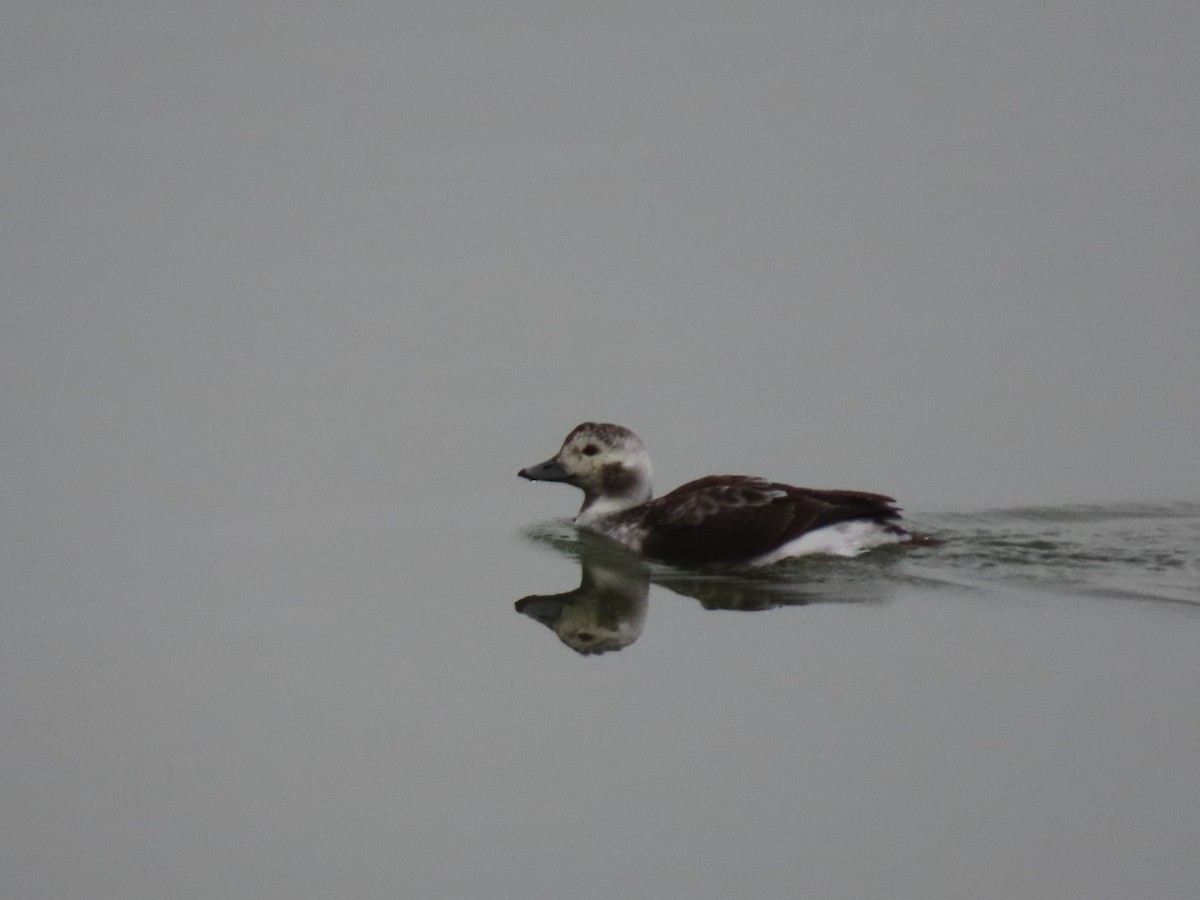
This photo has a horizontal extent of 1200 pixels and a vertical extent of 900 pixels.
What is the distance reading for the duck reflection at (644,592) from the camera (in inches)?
382

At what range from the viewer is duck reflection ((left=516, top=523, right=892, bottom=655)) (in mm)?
9695

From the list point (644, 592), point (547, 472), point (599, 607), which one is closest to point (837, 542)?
point (644, 592)

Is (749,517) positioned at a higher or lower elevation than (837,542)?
higher

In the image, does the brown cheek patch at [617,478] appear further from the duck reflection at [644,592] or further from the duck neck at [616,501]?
the duck reflection at [644,592]

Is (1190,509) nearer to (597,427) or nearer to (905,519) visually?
(905,519)

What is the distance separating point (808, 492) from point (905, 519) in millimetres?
934

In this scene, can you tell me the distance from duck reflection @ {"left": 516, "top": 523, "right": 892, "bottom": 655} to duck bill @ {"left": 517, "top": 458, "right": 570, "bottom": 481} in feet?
1.95

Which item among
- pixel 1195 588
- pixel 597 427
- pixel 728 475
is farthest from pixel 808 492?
pixel 1195 588

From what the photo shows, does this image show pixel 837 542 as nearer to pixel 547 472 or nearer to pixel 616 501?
pixel 616 501

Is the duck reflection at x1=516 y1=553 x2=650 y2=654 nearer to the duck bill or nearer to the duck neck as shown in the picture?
the duck neck

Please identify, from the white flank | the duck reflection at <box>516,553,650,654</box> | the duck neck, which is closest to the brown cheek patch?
the duck neck

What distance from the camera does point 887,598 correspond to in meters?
9.99

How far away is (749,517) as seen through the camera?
421 inches

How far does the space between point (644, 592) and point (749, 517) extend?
779 millimetres
